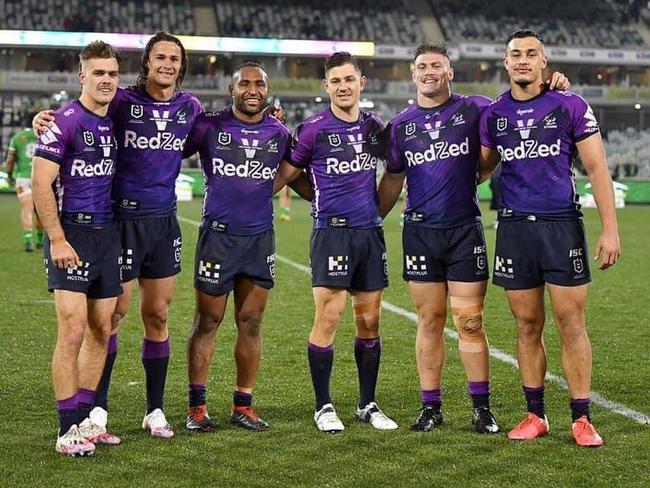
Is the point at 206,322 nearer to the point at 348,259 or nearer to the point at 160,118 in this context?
the point at 348,259

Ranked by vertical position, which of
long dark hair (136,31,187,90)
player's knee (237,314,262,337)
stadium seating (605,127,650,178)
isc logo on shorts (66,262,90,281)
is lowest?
stadium seating (605,127,650,178)

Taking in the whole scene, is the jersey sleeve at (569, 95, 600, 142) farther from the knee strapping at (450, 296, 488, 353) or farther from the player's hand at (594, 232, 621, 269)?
the knee strapping at (450, 296, 488, 353)

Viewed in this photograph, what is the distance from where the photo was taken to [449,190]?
576cm

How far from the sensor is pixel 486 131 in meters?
5.62

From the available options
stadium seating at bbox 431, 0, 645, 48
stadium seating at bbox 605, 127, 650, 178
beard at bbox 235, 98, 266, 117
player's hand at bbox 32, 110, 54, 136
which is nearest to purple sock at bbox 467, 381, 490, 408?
beard at bbox 235, 98, 266, 117

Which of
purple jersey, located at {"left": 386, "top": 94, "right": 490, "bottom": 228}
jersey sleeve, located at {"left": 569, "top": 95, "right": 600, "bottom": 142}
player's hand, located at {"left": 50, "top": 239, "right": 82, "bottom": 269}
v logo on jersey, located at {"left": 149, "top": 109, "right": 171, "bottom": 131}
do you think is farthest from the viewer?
purple jersey, located at {"left": 386, "top": 94, "right": 490, "bottom": 228}

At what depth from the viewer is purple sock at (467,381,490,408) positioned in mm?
5730

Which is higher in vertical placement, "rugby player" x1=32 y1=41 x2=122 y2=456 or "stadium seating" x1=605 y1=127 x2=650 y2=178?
"rugby player" x1=32 y1=41 x2=122 y2=456

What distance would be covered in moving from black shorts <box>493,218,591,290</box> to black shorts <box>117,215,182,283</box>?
5.64 feet

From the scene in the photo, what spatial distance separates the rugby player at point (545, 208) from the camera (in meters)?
5.41

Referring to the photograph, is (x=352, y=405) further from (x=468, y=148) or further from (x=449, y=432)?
(x=468, y=148)

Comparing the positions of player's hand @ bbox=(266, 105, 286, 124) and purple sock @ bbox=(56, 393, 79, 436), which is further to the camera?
player's hand @ bbox=(266, 105, 286, 124)

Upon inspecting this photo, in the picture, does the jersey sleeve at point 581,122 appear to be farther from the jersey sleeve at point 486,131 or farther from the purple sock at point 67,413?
the purple sock at point 67,413

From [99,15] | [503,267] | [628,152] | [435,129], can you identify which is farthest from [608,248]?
[99,15]
